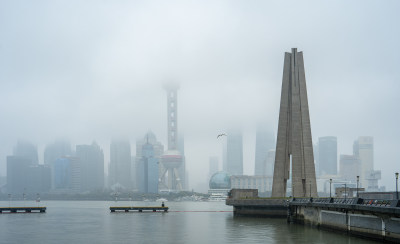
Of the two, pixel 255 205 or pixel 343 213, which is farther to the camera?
pixel 255 205

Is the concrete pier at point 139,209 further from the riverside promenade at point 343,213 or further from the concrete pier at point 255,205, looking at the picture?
the riverside promenade at point 343,213

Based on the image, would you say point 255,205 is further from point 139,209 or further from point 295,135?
point 139,209

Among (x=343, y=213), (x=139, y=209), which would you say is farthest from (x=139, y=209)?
(x=343, y=213)

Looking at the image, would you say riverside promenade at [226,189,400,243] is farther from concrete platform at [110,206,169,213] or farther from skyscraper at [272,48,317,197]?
concrete platform at [110,206,169,213]

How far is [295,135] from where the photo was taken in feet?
360

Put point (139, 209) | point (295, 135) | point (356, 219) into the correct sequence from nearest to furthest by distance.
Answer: point (356, 219) → point (295, 135) → point (139, 209)

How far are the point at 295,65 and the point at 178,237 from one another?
56.4 m

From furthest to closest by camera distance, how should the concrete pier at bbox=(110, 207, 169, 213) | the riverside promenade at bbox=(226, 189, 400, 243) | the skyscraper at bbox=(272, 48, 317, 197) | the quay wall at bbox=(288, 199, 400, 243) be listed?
the concrete pier at bbox=(110, 207, 169, 213)
the skyscraper at bbox=(272, 48, 317, 197)
the riverside promenade at bbox=(226, 189, 400, 243)
the quay wall at bbox=(288, 199, 400, 243)

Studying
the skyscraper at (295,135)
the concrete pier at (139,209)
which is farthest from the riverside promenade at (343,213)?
the concrete pier at (139,209)

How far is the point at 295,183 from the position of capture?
10881cm

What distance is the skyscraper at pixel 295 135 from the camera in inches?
4294

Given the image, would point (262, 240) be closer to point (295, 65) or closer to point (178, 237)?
point (178, 237)

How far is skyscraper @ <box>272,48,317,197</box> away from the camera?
→ 10906 centimetres

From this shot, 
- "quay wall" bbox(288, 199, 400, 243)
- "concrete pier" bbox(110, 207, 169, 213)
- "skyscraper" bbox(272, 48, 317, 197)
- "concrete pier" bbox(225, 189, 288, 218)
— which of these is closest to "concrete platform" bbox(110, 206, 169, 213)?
"concrete pier" bbox(110, 207, 169, 213)
